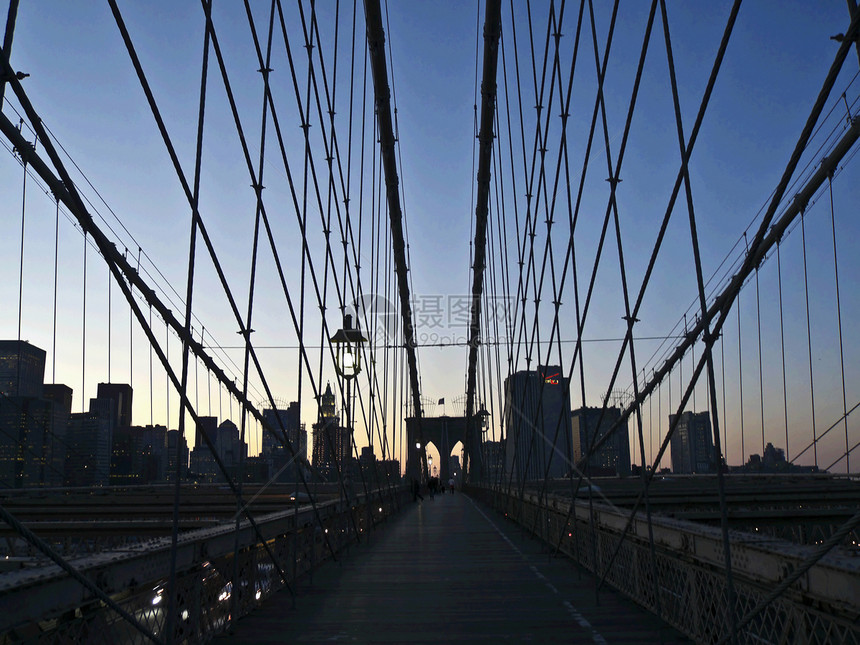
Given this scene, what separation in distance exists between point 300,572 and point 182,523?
4.53ft

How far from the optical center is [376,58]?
15.2 m

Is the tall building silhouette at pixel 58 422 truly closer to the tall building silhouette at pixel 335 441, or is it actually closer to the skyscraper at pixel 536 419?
the tall building silhouette at pixel 335 441

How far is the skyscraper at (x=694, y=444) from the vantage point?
28764 millimetres

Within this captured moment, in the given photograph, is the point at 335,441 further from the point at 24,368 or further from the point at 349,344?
the point at 24,368

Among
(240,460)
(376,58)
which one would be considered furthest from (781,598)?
(376,58)

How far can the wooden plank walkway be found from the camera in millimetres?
4359

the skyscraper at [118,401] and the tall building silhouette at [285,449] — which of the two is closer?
the tall building silhouette at [285,449]

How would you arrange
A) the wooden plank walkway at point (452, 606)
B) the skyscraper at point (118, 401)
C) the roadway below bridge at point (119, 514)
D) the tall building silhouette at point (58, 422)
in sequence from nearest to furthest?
the wooden plank walkway at point (452, 606) < the roadway below bridge at point (119, 514) < the tall building silhouette at point (58, 422) < the skyscraper at point (118, 401)

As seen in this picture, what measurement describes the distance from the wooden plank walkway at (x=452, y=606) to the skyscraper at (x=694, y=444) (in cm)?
1204

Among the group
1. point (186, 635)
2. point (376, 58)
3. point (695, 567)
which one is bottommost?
point (186, 635)

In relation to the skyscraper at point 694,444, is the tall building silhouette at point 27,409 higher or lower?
higher

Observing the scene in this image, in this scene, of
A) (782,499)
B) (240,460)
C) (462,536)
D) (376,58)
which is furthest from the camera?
(376,58)

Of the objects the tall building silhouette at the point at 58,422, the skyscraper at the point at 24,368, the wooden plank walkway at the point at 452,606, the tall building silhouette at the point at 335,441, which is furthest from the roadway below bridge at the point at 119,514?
the skyscraper at the point at 24,368

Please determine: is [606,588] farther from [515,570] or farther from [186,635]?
[186,635]
